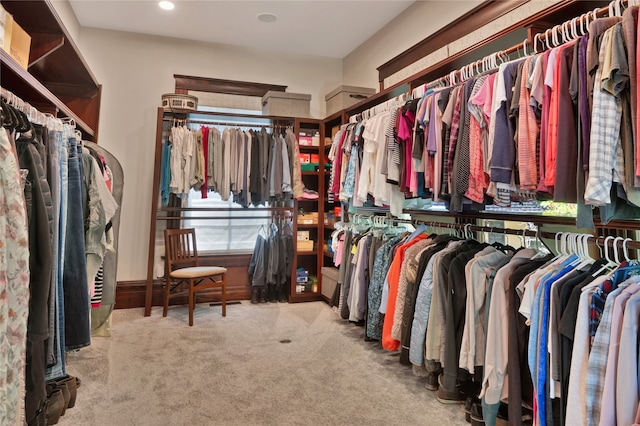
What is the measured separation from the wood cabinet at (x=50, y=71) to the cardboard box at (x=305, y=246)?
92.2 inches

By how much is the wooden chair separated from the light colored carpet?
313 millimetres

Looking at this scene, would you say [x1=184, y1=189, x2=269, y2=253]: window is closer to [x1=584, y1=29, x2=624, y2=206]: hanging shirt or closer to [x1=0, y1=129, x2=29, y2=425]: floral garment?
[x1=0, y1=129, x2=29, y2=425]: floral garment

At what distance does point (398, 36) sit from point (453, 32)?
920mm

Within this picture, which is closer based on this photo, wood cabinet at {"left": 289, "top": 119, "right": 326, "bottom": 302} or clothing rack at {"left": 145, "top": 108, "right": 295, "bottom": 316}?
clothing rack at {"left": 145, "top": 108, "right": 295, "bottom": 316}

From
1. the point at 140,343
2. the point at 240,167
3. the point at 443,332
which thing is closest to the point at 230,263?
the point at 240,167

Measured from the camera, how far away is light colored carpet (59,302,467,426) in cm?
197

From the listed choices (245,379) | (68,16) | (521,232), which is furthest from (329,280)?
(68,16)

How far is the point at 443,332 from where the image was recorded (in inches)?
82.4

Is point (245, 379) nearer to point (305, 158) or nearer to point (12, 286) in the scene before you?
point (12, 286)

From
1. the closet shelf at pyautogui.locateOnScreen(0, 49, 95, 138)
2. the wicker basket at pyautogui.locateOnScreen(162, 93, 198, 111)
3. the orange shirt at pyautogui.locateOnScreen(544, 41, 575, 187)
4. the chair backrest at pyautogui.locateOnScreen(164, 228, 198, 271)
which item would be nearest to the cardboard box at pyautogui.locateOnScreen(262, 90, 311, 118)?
the wicker basket at pyautogui.locateOnScreen(162, 93, 198, 111)

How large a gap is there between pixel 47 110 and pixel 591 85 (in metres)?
2.65

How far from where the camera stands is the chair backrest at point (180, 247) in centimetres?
375

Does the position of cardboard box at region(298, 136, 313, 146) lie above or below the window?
above

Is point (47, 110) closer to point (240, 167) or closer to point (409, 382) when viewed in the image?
point (240, 167)
